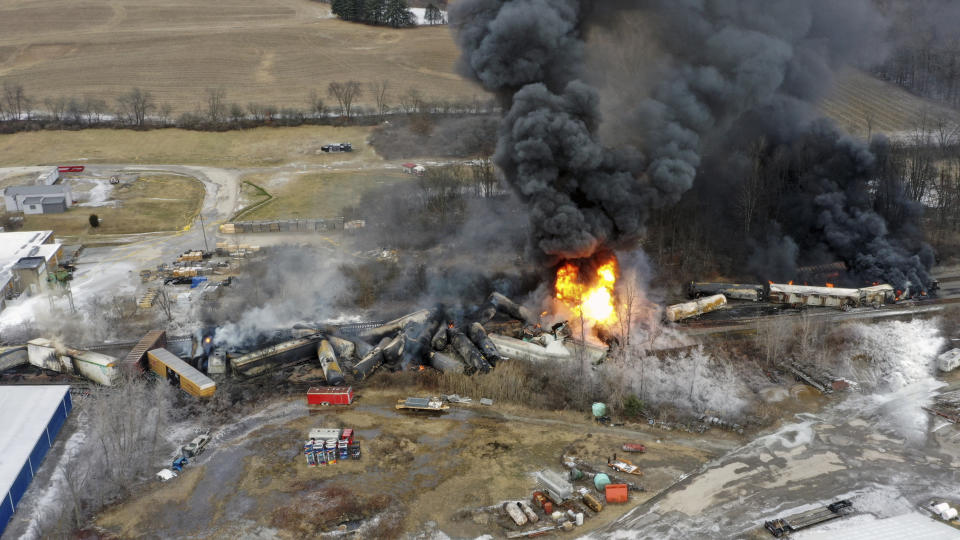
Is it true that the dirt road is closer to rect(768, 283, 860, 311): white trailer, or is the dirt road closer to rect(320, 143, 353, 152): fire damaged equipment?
rect(768, 283, 860, 311): white trailer

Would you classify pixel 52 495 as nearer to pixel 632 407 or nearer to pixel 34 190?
pixel 632 407

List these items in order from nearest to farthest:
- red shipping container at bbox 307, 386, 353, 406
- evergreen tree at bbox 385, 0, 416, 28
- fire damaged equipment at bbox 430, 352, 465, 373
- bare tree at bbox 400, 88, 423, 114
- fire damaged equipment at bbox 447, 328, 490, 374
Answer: red shipping container at bbox 307, 386, 353, 406 → fire damaged equipment at bbox 430, 352, 465, 373 → fire damaged equipment at bbox 447, 328, 490, 374 → bare tree at bbox 400, 88, 423, 114 → evergreen tree at bbox 385, 0, 416, 28

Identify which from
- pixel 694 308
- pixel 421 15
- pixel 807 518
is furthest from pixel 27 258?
pixel 421 15

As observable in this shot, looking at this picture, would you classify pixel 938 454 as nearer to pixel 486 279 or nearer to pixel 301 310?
pixel 486 279

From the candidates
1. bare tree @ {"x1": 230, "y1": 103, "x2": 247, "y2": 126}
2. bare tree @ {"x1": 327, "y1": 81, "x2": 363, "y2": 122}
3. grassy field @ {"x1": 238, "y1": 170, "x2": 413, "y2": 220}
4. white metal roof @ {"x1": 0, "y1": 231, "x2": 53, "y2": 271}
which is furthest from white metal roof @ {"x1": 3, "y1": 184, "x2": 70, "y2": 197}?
bare tree @ {"x1": 327, "y1": 81, "x2": 363, "y2": 122}

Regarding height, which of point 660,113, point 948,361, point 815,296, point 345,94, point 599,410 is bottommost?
point 599,410

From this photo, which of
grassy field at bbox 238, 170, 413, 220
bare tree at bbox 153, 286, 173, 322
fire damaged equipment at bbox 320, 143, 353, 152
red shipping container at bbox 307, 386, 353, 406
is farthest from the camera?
fire damaged equipment at bbox 320, 143, 353, 152

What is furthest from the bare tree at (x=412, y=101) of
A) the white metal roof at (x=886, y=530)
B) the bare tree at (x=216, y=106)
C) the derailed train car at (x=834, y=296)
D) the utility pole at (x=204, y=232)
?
the white metal roof at (x=886, y=530)
